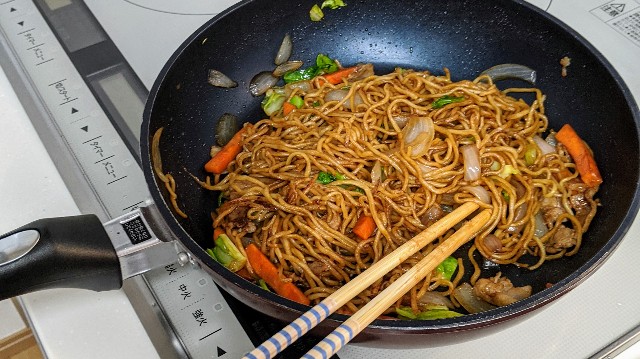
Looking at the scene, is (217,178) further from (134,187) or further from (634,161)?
(634,161)

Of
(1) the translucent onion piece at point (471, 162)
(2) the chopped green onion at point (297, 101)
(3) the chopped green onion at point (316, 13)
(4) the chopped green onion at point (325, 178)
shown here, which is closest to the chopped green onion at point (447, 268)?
(1) the translucent onion piece at point (471, 162)

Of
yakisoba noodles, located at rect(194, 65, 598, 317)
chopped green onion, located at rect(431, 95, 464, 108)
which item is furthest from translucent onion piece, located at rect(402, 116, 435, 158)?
chopped green onion, located at rect(431, 95, 464, 108)

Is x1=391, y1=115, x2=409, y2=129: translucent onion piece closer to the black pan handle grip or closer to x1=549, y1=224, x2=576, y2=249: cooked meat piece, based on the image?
x1=549, y1=224, x2=576, y2=249: cooked meat piece

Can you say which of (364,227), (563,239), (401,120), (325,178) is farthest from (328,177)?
(563,239)

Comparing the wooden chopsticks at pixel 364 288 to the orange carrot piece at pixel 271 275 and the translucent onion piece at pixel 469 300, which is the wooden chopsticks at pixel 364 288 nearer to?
the translucent onion piece at pixel 469 300

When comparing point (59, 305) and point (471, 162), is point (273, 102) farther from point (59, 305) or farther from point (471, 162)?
point (59, 305)

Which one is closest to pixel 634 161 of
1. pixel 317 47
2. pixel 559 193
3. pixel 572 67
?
pixel 559 193
